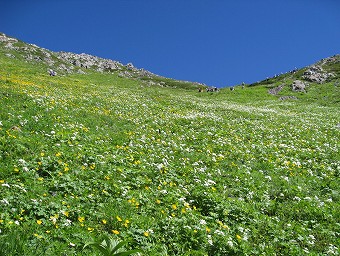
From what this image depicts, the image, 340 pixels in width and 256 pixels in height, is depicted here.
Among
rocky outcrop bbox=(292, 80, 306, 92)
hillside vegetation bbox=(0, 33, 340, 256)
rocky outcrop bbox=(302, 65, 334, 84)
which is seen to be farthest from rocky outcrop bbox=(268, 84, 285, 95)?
hillside vegetation bbox=(0, 33, 340, 256)

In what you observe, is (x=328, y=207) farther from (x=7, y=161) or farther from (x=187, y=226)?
(x=7, y=161)

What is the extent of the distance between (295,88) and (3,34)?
376ft

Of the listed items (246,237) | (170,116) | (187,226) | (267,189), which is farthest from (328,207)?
(170,116)

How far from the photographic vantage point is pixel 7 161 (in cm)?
1020

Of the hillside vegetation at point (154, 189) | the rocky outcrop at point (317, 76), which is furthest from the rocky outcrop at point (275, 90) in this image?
the hillside vegetation at point (154, 189)

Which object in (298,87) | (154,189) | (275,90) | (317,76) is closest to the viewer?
(154,189)

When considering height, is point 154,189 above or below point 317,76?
below

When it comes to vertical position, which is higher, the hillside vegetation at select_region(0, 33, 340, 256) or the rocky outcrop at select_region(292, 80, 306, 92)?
the rocky outcrop at select_region(292, 80, 306, 92)

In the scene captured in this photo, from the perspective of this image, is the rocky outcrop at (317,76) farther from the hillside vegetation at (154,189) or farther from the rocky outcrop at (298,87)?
the hillside vegetation at (154,189)

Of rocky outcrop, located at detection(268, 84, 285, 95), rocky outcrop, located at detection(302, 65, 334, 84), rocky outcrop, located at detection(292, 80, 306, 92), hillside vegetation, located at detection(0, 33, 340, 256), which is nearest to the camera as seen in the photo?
hillside vegetation, located at detection(0, 33, 340, 256)

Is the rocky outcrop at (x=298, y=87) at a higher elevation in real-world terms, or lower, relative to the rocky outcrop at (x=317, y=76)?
lower

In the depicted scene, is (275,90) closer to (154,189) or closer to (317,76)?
(317,76)

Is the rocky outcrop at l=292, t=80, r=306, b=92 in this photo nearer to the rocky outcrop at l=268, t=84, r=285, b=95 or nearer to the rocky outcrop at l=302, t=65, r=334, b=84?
the rocky outcrop at l=268, t=84, r=285, b=95

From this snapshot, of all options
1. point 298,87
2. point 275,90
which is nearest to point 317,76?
point 298,87
